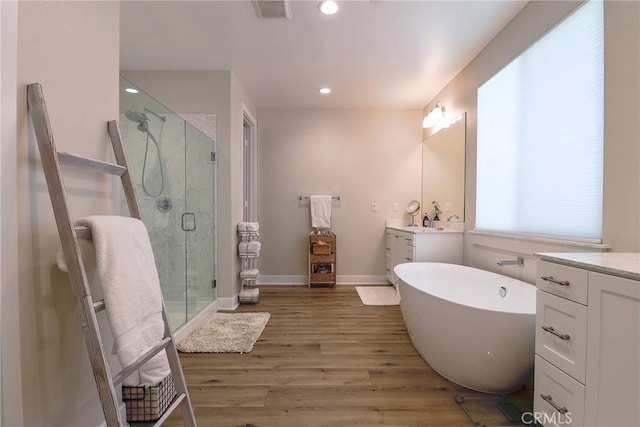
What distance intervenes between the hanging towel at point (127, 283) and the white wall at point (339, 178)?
272cm

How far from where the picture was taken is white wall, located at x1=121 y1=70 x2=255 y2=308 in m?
2.77

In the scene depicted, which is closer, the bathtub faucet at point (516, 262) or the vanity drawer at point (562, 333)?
the vanity drawer at point (562, 333)

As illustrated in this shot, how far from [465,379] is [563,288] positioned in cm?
84

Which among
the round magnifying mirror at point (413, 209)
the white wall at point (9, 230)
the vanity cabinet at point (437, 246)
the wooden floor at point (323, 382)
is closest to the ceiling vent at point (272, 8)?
the white wall at point (9, 230)

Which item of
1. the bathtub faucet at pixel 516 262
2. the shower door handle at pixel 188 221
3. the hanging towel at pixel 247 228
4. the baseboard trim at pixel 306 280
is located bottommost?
the baseboard trim at pixel 306 280

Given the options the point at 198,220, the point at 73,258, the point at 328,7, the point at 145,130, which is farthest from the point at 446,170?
the point at 73,258

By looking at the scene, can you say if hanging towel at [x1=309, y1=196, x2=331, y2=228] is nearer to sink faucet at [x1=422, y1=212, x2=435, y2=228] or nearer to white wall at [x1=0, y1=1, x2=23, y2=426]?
sink faucet at [x1=422, y1=212, x2=435, y2=228]

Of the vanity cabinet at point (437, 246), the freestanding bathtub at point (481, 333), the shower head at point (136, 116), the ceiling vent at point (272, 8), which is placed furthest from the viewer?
the vanity cabinet at point (437, 246)

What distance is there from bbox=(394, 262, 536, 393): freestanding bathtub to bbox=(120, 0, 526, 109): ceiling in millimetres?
1923

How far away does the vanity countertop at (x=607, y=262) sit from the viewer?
2.62 feet

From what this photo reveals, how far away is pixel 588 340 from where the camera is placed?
89 centimetres

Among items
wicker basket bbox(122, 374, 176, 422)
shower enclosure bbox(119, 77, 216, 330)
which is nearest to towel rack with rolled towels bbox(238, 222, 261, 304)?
shower enclosure bbox(119, 77, 216, 330)

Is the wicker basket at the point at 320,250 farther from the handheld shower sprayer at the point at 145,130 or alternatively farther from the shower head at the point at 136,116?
the shower head at the point at 136,116

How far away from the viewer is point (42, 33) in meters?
0.90
